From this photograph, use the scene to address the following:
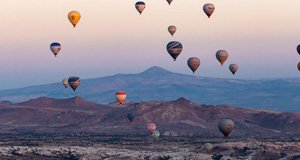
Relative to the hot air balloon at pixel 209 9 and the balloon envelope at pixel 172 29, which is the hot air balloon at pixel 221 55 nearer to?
the hot air balloon at pixel 209 9

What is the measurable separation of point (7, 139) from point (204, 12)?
71166 millimetres

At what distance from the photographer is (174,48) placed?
13312 cm

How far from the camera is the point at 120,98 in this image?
5684 inches

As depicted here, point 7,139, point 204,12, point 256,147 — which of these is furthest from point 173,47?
point 7,139

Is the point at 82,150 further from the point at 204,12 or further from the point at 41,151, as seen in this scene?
the point at 204,12

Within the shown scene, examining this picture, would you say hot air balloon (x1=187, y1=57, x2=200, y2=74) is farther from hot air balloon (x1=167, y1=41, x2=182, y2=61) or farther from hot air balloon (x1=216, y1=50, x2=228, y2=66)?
hot air balloon (x1=167, y1=41, x2=182, y2=61)

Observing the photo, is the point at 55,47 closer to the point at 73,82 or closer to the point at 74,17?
the point at 73,82

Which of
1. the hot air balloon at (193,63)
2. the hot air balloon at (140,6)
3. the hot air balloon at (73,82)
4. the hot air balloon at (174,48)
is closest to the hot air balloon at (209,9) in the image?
the hot air balloon at (174,48)

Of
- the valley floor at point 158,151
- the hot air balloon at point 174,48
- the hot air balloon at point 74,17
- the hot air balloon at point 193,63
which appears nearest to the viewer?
the valley floor at point 158,151

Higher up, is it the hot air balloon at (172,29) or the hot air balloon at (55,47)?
the hot air balloon at (172,29)

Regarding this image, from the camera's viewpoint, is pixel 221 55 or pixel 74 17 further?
pixel 221 55

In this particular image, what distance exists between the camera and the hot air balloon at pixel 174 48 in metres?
133

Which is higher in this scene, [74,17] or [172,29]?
[172,29]

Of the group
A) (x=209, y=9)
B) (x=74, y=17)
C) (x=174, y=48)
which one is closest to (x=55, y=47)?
(x=74, y=17)
